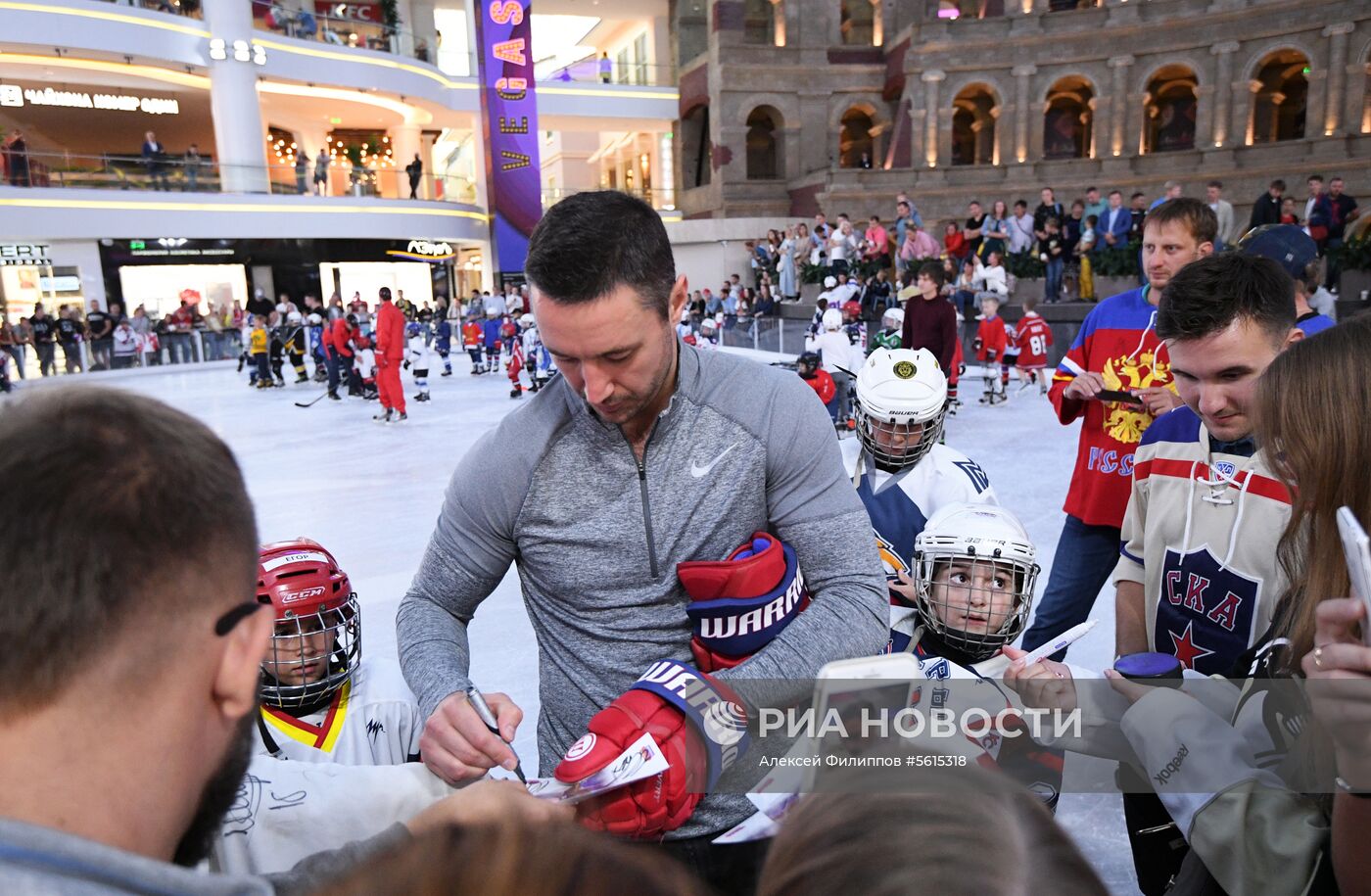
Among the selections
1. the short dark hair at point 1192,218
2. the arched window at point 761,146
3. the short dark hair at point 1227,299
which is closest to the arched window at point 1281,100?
the arched window at point 761,146

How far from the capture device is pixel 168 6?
23047 mm

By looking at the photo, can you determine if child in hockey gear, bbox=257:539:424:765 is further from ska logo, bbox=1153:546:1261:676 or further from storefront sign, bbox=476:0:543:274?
storefront sign, bbox=476:0:543:274

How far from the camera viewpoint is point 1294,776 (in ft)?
3.89

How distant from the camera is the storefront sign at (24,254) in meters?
21.3

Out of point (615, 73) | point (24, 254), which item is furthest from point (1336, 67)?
point (24, 254)

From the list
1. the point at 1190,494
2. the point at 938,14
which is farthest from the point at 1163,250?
the point at 938,14

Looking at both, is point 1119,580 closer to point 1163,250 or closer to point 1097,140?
point 1163,250

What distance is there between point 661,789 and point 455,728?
1.07ft

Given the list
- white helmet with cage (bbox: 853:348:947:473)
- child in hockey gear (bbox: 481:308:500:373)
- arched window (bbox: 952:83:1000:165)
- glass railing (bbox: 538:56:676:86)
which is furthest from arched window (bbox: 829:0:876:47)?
white helmet with cage (bbox: 853:348:947:473)

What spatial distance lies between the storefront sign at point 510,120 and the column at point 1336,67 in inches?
838

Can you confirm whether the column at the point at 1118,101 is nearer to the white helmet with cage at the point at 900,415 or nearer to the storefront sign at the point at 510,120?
the storefront sign at the point at 510,120

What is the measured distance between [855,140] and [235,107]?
20646 mm

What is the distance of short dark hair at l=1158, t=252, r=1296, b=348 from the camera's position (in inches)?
→ 77.6

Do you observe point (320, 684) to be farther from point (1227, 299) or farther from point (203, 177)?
point (203, 177)
